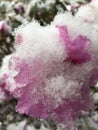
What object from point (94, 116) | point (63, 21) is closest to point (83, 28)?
point (63, 21)

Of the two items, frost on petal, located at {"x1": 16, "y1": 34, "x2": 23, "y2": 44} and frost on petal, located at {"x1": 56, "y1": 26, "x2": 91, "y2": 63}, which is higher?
frost on petal, located at {"x1": 16, "y1": 34, "x2": 23, "y2": 44}

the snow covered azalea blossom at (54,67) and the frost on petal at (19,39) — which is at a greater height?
the frost on petal at (19,39)

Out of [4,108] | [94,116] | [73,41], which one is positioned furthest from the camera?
[4,108]

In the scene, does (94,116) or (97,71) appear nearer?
(97,71)

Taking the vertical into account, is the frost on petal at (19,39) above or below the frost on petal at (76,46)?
above

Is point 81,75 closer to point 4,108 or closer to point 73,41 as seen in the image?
point 73,41
